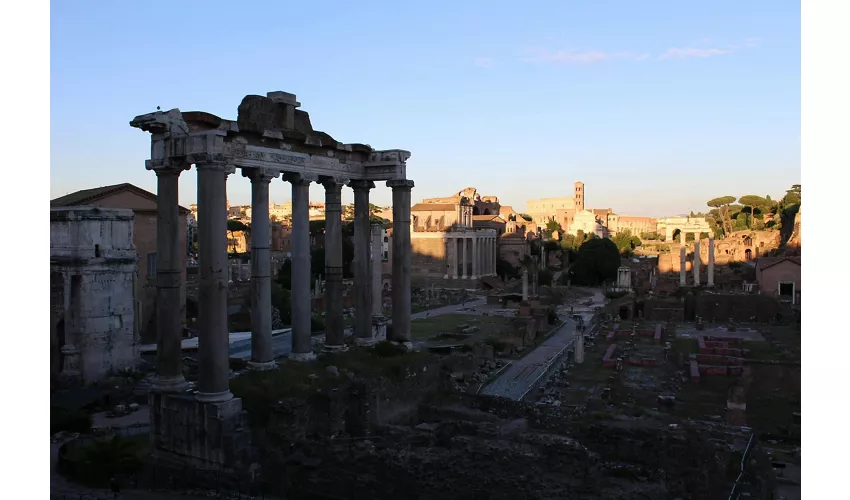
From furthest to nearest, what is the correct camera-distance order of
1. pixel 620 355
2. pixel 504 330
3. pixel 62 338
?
pixel 504 330
pixel 620 355
pixel 62 338

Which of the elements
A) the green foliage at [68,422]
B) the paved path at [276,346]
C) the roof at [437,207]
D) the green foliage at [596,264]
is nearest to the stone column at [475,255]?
the roof at [437,207]

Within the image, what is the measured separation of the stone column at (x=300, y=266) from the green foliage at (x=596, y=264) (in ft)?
215

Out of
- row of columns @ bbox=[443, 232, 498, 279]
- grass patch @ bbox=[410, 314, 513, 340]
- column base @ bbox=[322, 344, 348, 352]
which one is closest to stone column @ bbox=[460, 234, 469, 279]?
row of columns @ bbox=[443, 232, 498, 279]

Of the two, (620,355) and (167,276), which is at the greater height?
(167,276)

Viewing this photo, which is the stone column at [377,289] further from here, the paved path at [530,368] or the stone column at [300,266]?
the stone column at [300,266]

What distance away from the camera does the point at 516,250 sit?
309ft

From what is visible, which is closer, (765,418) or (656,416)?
(656,416)

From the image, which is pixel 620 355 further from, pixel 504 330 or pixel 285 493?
pixel 285 493

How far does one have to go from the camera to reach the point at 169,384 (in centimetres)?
1263

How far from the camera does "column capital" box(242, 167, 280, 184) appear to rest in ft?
45.4

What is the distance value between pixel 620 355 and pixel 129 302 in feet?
65.1

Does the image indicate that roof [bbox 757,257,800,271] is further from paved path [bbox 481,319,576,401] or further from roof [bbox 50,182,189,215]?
roof [bbox 50,182,189,215]

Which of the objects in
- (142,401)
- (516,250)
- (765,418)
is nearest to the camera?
(765,418)

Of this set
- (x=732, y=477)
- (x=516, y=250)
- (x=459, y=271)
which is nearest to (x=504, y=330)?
(x=732, y=477)
